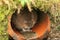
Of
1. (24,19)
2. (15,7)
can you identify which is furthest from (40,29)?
(15,7)

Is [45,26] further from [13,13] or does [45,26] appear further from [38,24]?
[13,13]

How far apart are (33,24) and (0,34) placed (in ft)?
1.31

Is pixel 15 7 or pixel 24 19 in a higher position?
pixel 15 7

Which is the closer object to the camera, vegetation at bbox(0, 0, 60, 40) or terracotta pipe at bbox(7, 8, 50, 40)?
terracotta pipe at bbox(7, 8, 50, 40)

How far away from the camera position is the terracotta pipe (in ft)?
6.75

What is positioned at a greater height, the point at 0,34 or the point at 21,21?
the point at 21,21

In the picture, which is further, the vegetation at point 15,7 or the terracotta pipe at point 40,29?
the vegetation at point 15,7

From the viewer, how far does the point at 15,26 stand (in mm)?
2252

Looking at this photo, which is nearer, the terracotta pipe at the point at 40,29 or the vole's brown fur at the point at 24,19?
the terracotta pipe at the point at 40,29

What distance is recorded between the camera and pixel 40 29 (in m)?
2.27

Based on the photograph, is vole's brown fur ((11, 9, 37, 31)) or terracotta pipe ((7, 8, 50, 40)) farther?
vole's brown fur ((11, 9, 37, 31))

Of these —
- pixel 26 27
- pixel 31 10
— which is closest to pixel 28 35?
pixel 26 27

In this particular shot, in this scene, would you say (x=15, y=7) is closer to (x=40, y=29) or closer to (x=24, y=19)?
(x=24, y=19)

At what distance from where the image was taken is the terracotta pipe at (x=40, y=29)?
206 cm
